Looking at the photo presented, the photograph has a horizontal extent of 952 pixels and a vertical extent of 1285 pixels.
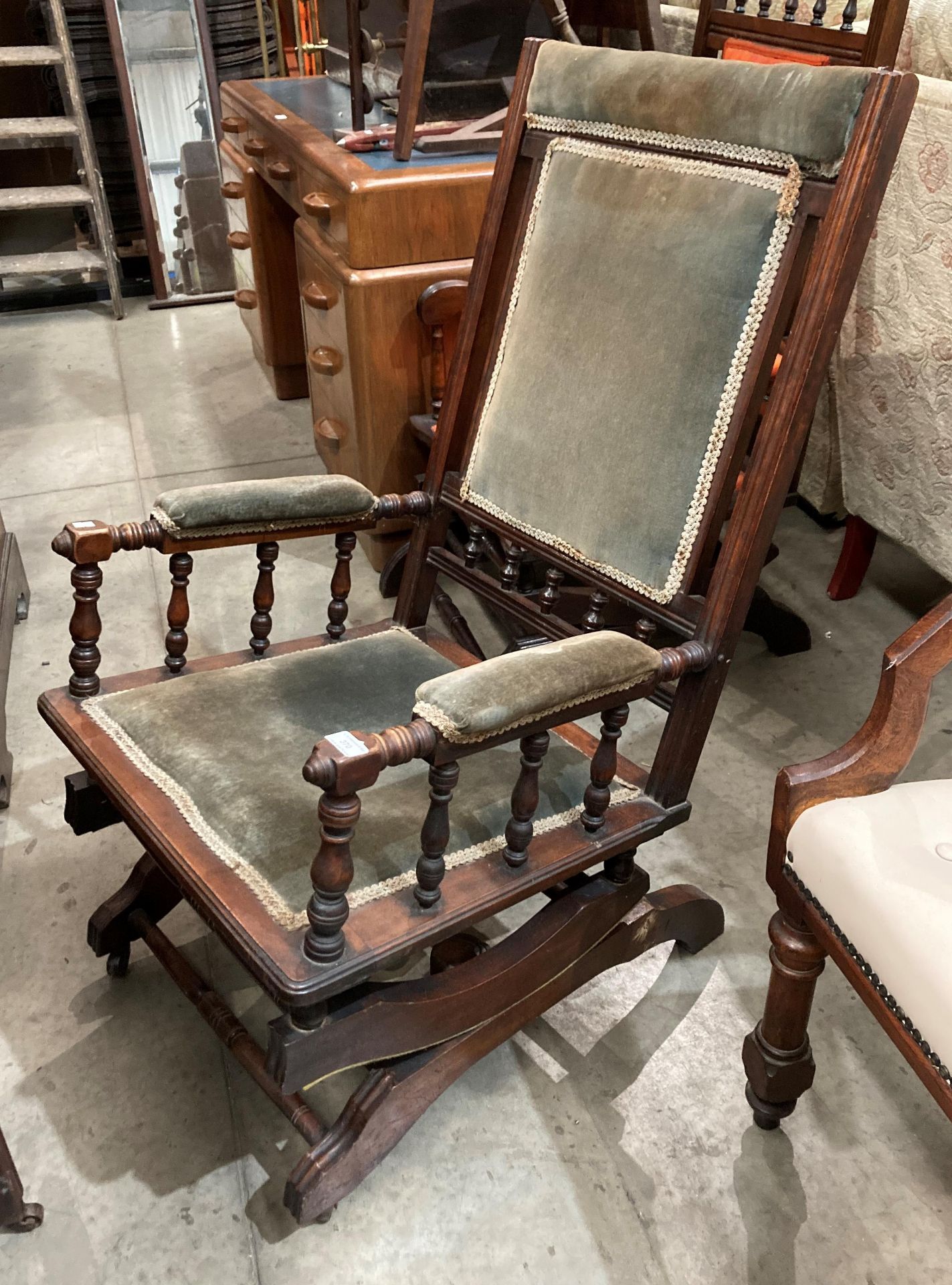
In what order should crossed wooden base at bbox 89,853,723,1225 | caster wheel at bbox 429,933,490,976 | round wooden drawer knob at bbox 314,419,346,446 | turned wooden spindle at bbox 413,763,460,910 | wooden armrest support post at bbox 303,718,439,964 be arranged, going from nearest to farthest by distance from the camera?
1. wooden armrest support post at bbox 303,718,439,964
2. turned wooden spindle at bbox 413,763,460,910
3. crossed wooden base at bbox 89,853,723,1225
4. caster wheel at bbox 429,933,490,976
5. round wooden drawer knob at bbox 314,419,346,446

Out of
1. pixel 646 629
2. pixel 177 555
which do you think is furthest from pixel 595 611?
pixel 177 555

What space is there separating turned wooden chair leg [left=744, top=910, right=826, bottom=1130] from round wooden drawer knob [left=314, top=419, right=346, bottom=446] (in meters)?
1.70

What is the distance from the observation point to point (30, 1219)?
1.35 metres

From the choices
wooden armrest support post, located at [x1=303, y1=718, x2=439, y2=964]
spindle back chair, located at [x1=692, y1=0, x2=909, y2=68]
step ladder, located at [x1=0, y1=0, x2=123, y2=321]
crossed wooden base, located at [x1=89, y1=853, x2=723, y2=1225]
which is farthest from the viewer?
step ladder, located at [x1=0, y1=0, x2=123, y2=321]

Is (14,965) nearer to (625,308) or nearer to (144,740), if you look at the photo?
(144,740)

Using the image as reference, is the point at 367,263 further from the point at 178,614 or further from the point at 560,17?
the point at 178,614

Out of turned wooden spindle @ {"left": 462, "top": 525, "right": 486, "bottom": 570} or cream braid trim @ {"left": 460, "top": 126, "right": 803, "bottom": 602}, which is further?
turned wooden spindle @ {"left": 462, "top": 525, "right": 486, "bottom": 570}

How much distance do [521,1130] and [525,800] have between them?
1.93ft

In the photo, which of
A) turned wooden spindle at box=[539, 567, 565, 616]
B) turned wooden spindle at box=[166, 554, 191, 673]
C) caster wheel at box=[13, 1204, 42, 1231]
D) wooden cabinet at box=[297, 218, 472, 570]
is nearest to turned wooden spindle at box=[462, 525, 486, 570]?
turned wooden spindle at box=[539, 567, 565, 616]

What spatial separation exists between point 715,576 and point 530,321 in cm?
47

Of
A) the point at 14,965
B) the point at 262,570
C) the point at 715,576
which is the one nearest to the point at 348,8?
the point at 262,570

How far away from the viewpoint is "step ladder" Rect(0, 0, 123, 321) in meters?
4.26

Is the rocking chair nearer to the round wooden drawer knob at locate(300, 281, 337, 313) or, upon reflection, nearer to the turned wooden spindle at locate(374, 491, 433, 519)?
the turned wooden spindle at locate(374, 491, 433, 519)

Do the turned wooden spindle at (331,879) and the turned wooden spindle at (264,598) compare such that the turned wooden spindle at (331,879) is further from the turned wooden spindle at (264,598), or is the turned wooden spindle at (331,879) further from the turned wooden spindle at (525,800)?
the turned wooden spindle at (264,598)
